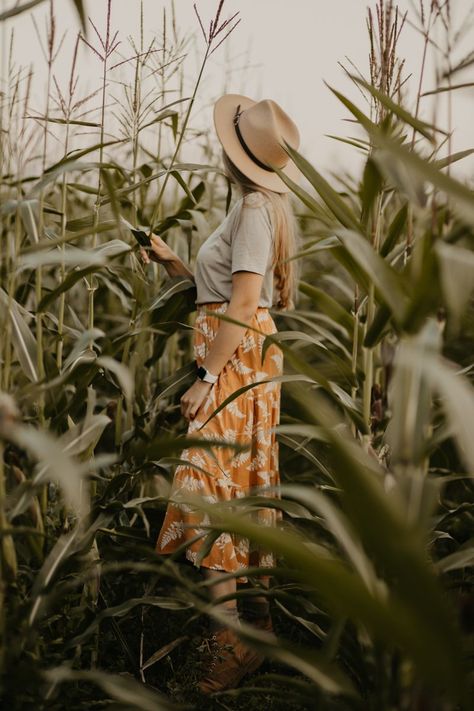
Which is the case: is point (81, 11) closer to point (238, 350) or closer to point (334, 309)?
point (334, 309)

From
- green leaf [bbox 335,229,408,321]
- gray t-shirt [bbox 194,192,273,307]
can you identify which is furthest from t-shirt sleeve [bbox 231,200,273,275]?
green leaf [bbox 335,229,408,321]

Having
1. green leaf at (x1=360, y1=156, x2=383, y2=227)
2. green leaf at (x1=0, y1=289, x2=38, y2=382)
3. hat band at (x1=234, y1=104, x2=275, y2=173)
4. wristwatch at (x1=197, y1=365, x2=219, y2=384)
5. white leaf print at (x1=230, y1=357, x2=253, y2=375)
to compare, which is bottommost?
wristwatch at (x1=197, y1=365, x2=219, y2=384)

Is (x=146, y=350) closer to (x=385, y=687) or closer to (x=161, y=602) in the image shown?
(x=161, y=602)

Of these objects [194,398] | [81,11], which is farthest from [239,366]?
[81,11]

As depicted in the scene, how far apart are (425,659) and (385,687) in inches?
11.6

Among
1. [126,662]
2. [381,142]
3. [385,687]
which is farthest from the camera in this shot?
[126,662]

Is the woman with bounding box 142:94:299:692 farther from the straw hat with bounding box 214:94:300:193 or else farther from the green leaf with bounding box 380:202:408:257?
the green leaf with bounding box 380:202:408:257

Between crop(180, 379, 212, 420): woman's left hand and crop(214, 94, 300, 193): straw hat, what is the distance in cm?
54

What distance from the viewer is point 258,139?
191 centimetres

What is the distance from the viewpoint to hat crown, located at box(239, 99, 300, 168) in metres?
1.90

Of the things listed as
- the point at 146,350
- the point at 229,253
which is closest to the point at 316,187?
the point at 229,253

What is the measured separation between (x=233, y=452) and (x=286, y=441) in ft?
0.46

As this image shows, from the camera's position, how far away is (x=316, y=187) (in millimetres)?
1300

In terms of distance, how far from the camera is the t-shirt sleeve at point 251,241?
1.83m
